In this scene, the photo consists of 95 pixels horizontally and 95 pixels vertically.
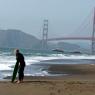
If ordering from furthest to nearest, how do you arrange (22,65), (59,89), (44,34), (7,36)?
(7,36) < (44,34) < (22,65) < (59,89)

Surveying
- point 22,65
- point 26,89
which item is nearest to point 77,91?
point 26,89

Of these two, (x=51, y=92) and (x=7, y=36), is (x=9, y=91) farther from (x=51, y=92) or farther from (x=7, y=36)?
(x=7, y=36)

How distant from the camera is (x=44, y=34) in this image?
89.8m

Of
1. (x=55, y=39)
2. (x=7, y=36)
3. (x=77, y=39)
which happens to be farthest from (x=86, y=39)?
(x=7, y=36)

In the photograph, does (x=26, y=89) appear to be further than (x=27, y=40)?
No

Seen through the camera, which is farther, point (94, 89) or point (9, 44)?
point (9, 44)

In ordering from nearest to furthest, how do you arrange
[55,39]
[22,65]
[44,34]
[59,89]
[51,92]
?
[51,92] < [59,89] < [22,65] < [55,39] < [44,34]

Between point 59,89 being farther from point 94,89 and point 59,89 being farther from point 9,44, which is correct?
point 9,44

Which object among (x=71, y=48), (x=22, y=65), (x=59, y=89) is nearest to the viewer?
(x=59, y=89)

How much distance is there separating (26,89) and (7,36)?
310 ft

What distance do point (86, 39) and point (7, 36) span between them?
4111 cm

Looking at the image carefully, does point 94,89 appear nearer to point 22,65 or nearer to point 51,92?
point 51,92

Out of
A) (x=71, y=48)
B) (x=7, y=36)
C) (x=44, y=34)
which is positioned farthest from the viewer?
(x=71, y=48)

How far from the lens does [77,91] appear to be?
31.9 ft
